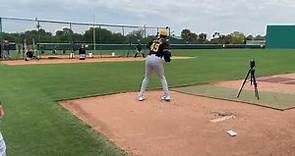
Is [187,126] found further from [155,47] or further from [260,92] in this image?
[260,92]

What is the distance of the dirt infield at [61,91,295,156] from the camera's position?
231 inches

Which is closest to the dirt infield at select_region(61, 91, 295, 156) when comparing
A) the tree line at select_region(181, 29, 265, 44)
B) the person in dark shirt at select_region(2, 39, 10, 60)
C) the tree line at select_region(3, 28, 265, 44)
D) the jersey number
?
the jersey number

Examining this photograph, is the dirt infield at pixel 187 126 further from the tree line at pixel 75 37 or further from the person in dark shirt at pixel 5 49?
the tree line at pixel 75 37

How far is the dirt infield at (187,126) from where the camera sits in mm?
5879

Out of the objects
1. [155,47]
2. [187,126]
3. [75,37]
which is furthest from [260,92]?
[75,37]

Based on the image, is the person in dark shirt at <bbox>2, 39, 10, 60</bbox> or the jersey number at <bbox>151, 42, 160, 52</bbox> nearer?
the jersey number at <bbox>151, 42, 160, 52</bbox>

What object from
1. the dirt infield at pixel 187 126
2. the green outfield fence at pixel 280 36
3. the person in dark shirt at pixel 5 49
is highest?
the green outfield fence at pixel 280 36

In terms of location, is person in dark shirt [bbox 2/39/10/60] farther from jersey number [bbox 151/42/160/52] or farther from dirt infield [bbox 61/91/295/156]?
jersey number [bbox 151/42/160/52]

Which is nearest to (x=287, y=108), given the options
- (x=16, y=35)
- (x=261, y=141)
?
(x=261, y=141)

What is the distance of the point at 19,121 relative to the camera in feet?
24.9

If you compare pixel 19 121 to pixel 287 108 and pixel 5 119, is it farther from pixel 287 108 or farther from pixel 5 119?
pixel 287 108

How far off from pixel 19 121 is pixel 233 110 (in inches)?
176

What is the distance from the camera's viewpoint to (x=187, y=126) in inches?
286

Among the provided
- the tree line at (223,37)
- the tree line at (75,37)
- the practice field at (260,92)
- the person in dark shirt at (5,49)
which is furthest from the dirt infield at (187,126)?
the tree line at (223,37)
